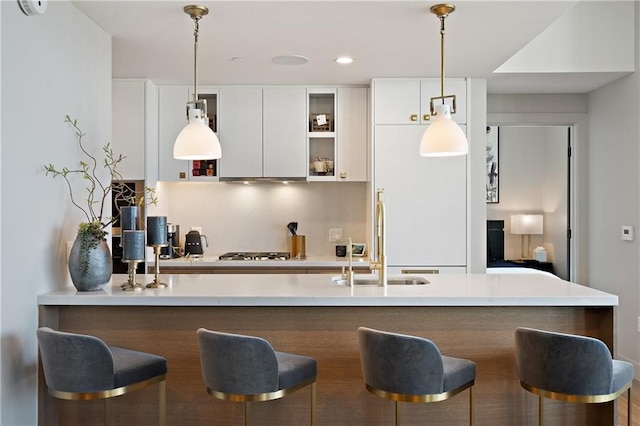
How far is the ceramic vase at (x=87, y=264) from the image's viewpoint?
2.53 meters

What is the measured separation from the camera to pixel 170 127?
14.9 ft

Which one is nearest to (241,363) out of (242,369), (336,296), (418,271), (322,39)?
(242,369)

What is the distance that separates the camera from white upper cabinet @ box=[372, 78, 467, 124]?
170 inches

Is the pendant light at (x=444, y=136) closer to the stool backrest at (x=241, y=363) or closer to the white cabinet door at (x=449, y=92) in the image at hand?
the stool backrest at (x=241, y=363)

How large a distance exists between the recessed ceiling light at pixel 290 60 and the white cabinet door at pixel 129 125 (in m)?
1.26

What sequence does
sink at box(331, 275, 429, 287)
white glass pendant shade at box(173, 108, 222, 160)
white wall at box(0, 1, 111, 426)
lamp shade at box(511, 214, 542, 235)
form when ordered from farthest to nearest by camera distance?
lamp shade at box(511, 214, 542, 235) → sink at box(331, 275, 429, 287) → white glass pendant shade at box(173, 108, 222, 160) → white wall at box(0, 1, 111, 426)

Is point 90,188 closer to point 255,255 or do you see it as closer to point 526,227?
point 255,255

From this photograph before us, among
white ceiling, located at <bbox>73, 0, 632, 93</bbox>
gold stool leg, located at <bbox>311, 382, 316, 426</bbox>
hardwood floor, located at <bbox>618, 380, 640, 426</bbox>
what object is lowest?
hardwood floor, located at <bbox>618, 380, 640, 426</bbox>

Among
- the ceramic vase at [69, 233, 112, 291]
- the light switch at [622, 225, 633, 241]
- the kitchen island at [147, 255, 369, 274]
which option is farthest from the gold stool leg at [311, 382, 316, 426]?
the light switch at [622, 225, 633, 241]

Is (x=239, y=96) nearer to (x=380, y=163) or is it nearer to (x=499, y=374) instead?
(x=380, y=163)

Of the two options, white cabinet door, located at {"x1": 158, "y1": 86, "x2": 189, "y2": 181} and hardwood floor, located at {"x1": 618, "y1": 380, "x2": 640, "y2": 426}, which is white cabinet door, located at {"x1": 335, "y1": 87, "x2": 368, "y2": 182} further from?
hardwood floor, located at {"x1": 618, "y1": 380, "x2": 640, "y2": 426}

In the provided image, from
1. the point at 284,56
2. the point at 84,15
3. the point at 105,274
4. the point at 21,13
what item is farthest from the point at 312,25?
the point at 105,274

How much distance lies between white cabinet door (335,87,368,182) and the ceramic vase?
2401 mm

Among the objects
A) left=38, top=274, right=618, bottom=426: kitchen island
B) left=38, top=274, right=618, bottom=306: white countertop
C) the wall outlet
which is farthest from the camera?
the wall outlet
